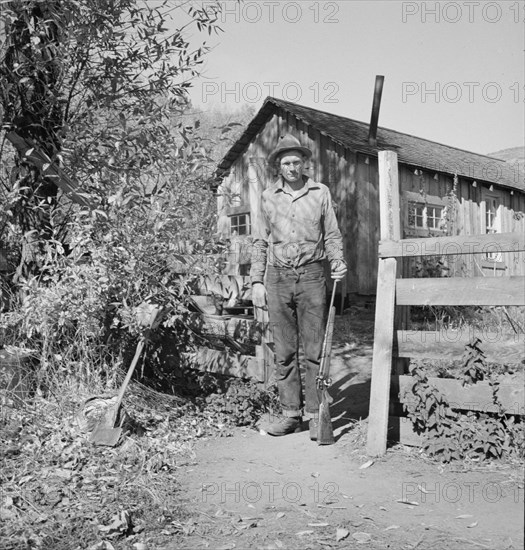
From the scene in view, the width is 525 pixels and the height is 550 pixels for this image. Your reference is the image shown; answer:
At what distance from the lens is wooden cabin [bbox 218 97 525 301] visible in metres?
13.8

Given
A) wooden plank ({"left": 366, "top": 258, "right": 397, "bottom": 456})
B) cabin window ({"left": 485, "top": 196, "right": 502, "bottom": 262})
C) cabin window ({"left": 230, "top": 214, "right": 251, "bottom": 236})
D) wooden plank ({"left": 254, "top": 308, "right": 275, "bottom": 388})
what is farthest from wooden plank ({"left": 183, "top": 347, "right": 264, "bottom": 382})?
cabin window ({"left": 485, "top": 196, "right": 502, "bottom": 262})

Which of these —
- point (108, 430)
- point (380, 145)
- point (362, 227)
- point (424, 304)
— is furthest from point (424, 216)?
point (108, 430)

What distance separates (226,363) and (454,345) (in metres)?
2.32

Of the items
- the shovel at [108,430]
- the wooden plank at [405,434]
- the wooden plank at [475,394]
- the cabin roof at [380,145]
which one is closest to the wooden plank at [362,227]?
the cabin roof at [380,145]

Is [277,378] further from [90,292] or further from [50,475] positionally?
[50,475]

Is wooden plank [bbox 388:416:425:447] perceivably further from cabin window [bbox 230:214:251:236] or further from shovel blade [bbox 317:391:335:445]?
cabin window [bbox 230:214:251:236]

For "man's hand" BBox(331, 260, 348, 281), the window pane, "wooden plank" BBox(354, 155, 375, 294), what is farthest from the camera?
the window pane

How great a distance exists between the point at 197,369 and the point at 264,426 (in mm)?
1123

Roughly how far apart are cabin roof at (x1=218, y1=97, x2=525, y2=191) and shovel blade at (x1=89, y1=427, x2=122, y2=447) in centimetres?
972

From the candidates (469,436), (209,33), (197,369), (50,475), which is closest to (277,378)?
(197,369)

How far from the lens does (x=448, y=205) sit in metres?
14.8

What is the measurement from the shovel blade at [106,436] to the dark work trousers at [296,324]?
152 cm

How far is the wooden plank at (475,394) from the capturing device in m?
4.54

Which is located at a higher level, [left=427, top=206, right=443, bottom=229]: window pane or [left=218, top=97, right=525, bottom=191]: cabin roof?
[left=218, top=97, right=525, bottom=191]: cabin roof
